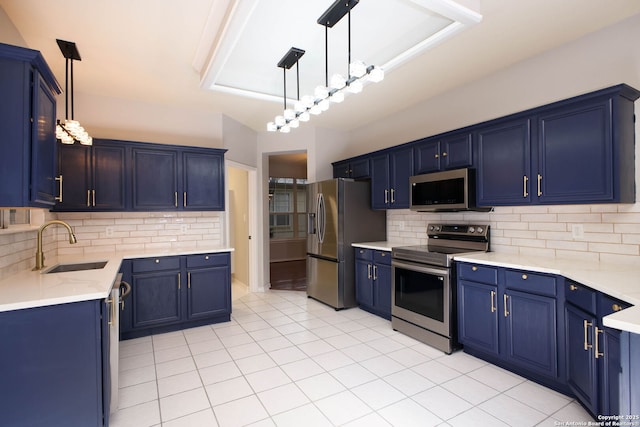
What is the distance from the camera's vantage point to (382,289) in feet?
Answer: 12.8

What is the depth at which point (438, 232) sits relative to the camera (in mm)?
3711

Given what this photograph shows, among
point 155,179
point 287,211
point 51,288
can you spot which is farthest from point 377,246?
point 287,211

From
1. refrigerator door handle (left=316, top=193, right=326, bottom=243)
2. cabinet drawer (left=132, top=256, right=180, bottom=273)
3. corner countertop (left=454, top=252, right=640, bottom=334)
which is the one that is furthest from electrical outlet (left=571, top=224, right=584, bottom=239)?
cabinet drawer (left=132, top=256, right=180, bottom=273)

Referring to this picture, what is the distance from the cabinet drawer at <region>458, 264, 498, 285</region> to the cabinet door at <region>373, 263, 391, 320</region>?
1036mm

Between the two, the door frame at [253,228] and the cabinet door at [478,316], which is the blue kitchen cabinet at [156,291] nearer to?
the door frame at [253,228]

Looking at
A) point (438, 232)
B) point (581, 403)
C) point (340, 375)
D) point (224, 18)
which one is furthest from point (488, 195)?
point (224, 18)

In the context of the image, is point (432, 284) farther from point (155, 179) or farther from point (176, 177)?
point (155, 179)

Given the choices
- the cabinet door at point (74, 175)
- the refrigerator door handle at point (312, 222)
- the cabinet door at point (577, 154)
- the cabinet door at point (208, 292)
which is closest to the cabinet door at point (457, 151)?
the cabinet door at point (577, 154)

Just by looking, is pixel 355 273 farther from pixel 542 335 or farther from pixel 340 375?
pixel 542 335

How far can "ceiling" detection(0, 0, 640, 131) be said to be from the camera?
2176mm

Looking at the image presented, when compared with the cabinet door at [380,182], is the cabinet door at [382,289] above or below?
below

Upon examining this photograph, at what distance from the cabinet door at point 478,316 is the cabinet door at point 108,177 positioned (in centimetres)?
373

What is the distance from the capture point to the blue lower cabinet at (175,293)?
3.42 meters

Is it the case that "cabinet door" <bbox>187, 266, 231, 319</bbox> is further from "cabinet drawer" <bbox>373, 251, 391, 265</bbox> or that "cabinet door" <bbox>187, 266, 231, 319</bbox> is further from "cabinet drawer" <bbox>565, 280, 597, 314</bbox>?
"cabinet drawer" <bbox>565, 280, 597, 314</bbox>
